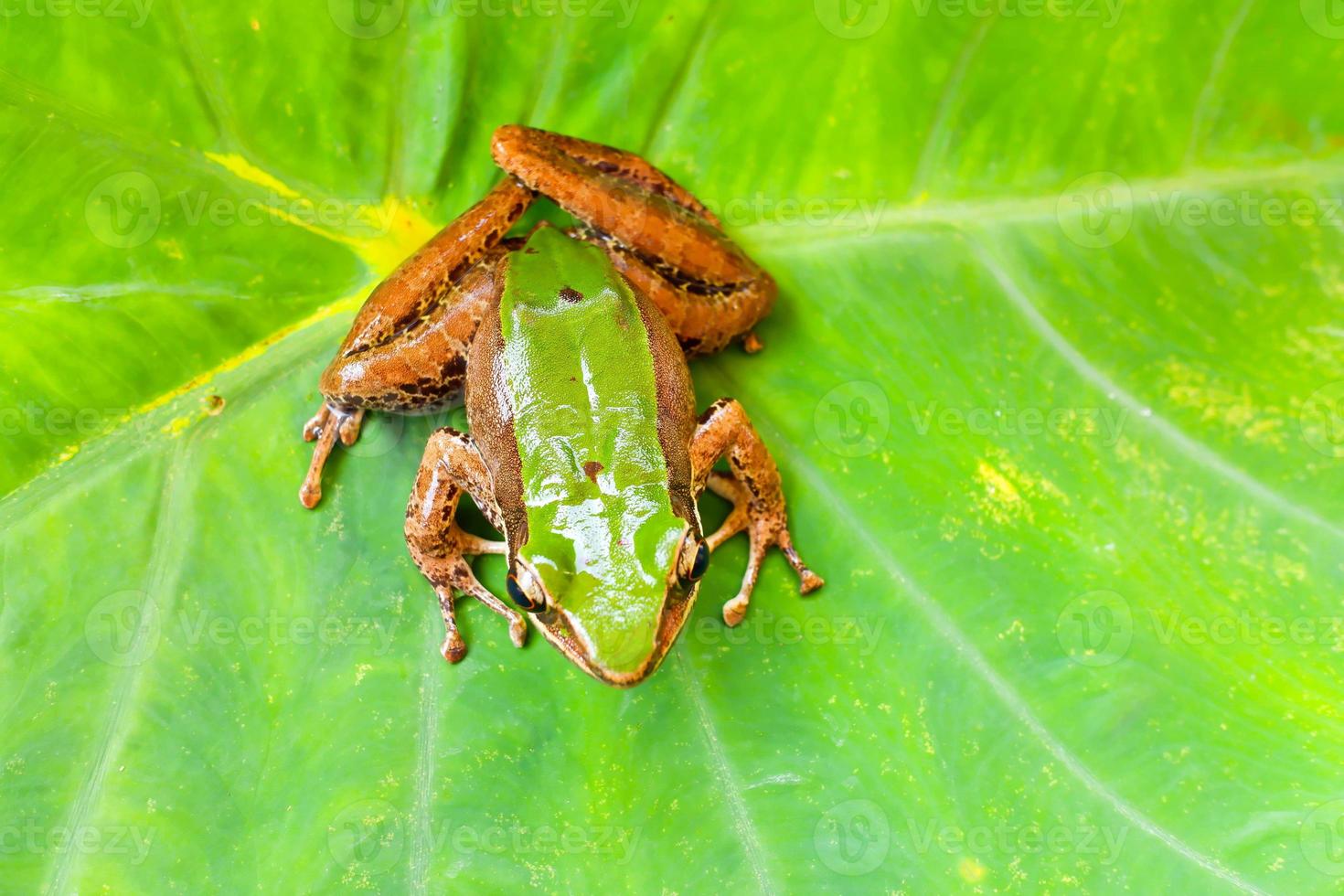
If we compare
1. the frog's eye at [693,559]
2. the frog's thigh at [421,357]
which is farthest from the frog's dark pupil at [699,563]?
the frog's thigh at [421,357]

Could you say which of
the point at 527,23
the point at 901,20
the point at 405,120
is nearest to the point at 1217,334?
the point at 901,20

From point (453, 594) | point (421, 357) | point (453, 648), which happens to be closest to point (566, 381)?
point (421, 357)

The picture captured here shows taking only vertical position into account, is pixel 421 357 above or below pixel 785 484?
above

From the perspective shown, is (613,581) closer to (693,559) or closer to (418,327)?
(693,559)

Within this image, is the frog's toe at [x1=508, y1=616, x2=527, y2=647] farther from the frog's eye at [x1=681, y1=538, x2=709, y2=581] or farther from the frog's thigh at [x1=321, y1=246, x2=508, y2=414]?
Answer: the frog's thigh at [x1=321, y1=246, x2=508, y2=414]

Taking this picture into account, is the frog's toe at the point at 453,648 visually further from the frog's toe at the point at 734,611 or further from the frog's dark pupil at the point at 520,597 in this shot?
the frog's toe at the point at 734,611

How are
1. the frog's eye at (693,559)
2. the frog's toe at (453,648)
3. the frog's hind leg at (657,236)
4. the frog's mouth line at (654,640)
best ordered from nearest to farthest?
the frog's mouth line at (654,640), the frog's eye at (693,559), the frog's toe at (453,648), the frog's hind leg at (657,236)

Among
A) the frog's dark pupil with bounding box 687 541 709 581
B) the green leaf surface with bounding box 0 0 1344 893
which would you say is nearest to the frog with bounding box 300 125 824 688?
the frog's dark pupil with bounding box 687 541 709 581
